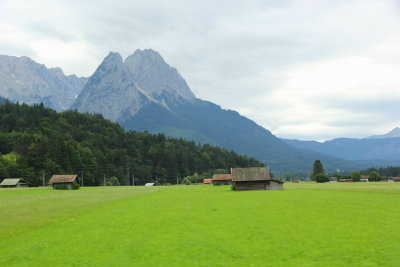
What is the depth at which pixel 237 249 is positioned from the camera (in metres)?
17.8

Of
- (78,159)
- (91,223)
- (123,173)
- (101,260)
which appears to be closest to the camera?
(101,260)

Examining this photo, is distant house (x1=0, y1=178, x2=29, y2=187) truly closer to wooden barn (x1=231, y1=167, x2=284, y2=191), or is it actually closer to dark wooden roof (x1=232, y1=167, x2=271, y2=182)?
wooden barn (x1=231, y1=167, x2=284, y2=191)

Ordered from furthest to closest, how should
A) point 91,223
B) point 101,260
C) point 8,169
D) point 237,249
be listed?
point 8,169 → point 91,223 → point 237,249 → point 101,260

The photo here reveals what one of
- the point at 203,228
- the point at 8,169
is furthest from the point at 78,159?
the point at 203,228

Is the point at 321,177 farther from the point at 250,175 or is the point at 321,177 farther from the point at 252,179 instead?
the point at 252,179

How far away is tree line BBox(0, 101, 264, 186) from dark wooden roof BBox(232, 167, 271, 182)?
71262mm

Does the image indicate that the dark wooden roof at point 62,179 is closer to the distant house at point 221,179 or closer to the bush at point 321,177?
the distant house at point 221,179

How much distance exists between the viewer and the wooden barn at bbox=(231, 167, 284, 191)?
250 ft

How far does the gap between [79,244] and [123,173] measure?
446ft

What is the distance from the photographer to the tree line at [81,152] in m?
113

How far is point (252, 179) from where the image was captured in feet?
250

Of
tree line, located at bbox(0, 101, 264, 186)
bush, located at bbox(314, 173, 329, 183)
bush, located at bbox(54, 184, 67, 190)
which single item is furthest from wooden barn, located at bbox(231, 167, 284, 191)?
bush, located at bbox(314, 173, 329, 183)

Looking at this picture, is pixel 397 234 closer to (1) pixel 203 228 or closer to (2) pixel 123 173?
(1) pixel 203 228

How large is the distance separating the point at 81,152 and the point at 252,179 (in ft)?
273
